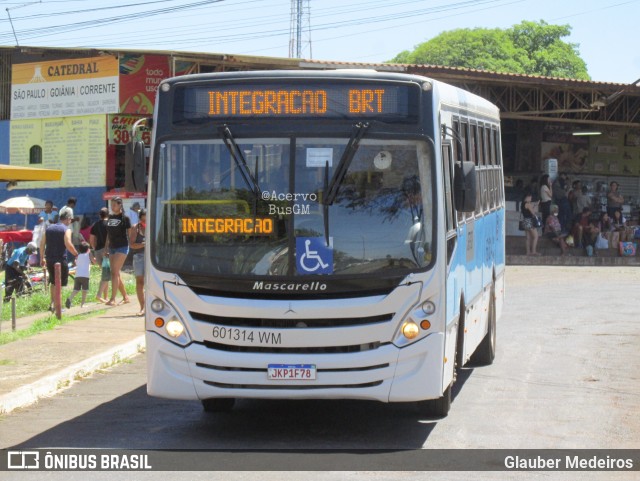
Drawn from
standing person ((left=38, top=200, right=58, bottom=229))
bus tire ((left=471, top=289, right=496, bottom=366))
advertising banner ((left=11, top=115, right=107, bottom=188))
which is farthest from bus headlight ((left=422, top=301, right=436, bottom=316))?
advertising banner ((left=11, top=115, right=107, bottom=188))

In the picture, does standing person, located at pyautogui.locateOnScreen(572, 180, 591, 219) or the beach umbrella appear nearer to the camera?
the beach umbrella

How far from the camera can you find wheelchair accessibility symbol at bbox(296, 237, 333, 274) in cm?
865

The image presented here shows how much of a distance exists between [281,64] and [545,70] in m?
69.4

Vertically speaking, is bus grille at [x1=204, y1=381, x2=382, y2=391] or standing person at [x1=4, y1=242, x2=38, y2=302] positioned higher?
bus grille at [x1=204, y1=381, x2=382, y2=391]

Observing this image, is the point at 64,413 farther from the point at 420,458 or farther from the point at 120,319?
the point at 120,319

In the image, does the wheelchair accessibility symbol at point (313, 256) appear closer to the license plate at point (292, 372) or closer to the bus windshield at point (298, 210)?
the bus windshield at point (298, 210)

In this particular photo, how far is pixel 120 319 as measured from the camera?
690 inches

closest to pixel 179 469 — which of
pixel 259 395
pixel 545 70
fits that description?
pixel 259 395

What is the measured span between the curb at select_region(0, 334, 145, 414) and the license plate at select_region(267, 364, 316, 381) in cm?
285

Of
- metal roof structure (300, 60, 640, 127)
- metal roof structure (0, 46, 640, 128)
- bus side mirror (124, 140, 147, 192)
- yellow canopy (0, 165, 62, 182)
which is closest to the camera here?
bus side mirror (124, 140, 147, 192)

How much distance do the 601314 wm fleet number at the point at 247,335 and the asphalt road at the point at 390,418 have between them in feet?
2.53

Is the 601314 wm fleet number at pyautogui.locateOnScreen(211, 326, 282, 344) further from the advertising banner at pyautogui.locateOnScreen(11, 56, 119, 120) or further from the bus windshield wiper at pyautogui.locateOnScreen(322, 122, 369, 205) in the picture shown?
the advertising banner at pyautogui.locateOnScreen(11, 56, 119, 120)

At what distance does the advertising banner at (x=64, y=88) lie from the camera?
34.4 metres

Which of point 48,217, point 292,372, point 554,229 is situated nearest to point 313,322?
point 292,372
